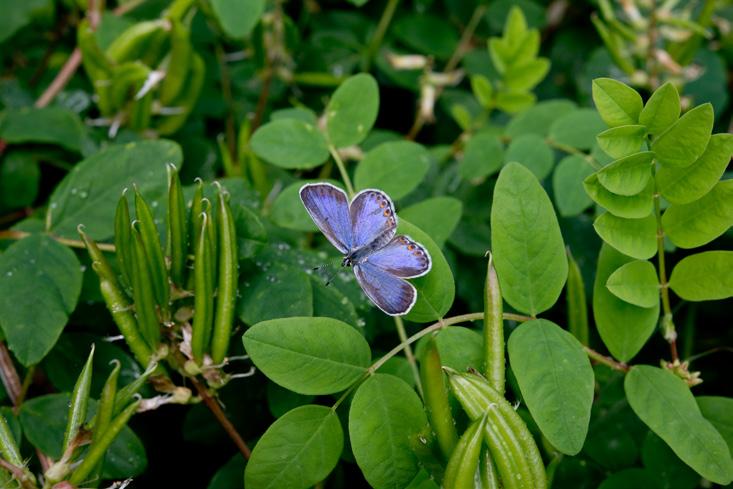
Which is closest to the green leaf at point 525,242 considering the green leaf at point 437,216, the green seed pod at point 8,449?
the green leaf at point 437,216

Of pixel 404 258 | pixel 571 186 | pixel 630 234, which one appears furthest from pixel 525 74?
pixel 404 258

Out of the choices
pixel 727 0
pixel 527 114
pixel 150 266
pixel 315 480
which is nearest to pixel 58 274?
pixel 150 266

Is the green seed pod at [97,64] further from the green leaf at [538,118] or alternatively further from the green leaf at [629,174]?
the green leaf at [629,174]

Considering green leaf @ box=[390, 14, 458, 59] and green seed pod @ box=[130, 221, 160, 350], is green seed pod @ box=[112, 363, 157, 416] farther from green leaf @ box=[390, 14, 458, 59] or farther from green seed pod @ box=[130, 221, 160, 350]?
green leaf @ box=[390, 14, 458, 59]

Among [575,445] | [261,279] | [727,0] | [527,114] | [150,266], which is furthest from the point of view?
[727,0]

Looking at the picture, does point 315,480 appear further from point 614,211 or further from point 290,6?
→ point 290,6

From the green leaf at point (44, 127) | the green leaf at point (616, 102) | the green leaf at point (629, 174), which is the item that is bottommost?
the green leaf at point (44, 127)

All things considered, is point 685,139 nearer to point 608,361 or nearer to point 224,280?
point 608,361
